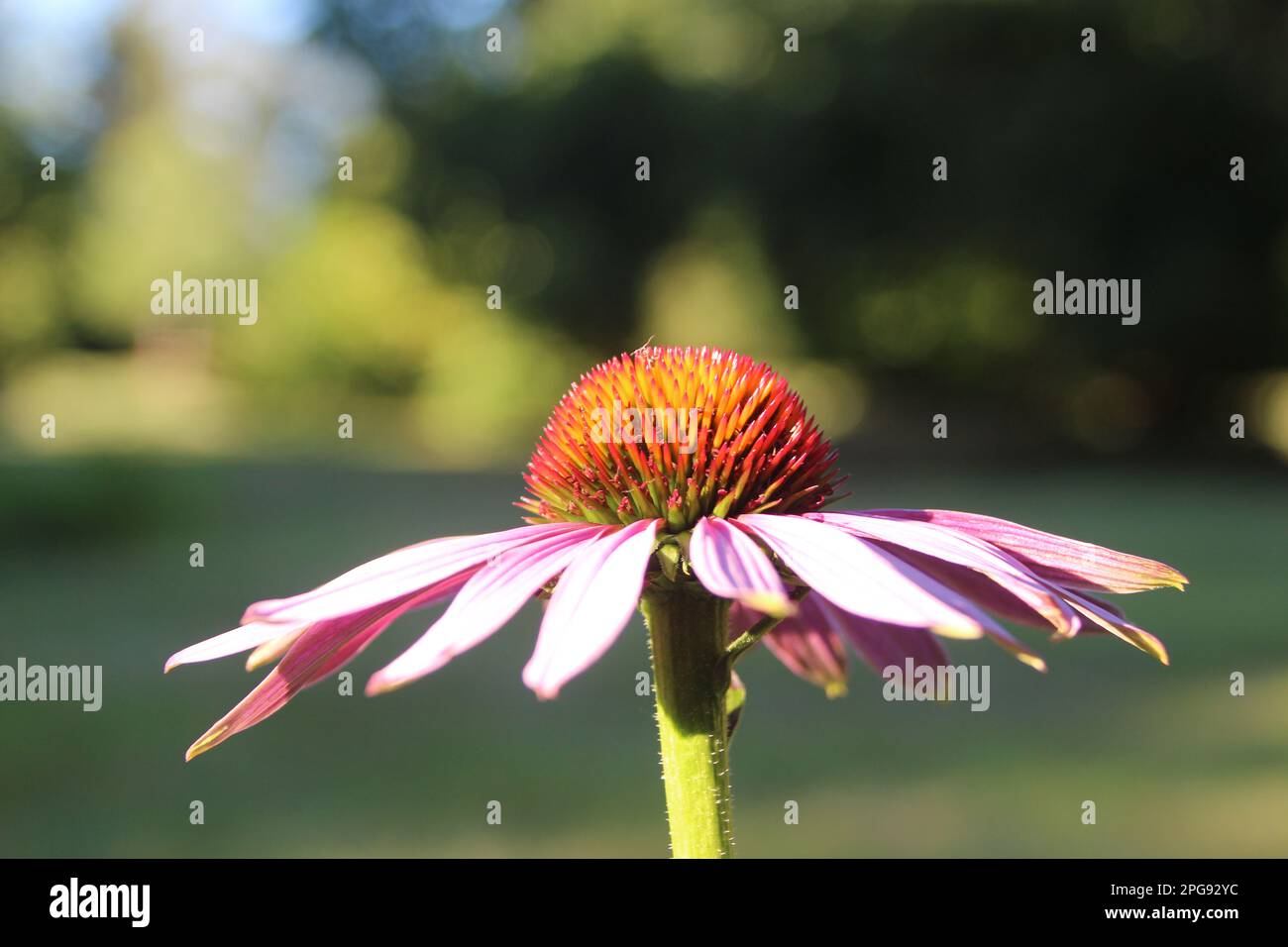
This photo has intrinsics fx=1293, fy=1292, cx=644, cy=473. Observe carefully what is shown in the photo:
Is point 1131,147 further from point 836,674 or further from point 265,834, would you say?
point 836,674

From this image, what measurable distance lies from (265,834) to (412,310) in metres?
17.7

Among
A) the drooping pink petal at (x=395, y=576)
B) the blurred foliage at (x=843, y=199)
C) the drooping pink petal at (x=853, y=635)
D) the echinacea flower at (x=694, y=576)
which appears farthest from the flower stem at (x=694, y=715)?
the blurred foliage at (x=843, y=199)

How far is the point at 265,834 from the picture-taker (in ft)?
15.0

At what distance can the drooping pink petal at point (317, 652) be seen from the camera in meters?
0.92

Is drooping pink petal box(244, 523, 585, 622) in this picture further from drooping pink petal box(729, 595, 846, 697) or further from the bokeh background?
the bokeh background

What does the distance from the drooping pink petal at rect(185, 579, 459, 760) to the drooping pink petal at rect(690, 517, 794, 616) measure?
189mm

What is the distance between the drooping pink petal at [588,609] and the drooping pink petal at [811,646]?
324 mm

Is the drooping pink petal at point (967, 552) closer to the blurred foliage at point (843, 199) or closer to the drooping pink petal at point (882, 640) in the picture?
the drooping pink petal at point (882, 640)

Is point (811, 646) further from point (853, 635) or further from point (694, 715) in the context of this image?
point (694, 715)

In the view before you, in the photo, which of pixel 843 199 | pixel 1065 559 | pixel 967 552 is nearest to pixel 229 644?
pixel 967 552

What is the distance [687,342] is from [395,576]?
15274mm

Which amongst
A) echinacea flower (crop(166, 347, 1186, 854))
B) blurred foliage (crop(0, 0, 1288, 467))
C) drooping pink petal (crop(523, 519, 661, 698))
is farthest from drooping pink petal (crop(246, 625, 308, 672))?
blurred foliage (crop(0, 0, 1288, 467))

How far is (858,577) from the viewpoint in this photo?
78 centimetres

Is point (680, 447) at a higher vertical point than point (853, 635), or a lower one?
higher
